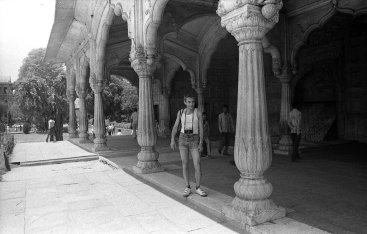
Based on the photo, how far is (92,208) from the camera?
Answer: 463 centimetres

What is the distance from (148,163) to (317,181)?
3.63 m

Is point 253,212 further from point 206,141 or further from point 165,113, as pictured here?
point 165,113

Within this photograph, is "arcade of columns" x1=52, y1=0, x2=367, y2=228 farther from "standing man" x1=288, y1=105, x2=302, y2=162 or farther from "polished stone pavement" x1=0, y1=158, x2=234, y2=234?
"standing man" x1=288, y1=105, x2=302, y2=162

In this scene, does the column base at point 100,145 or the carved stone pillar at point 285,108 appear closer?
the carved stone pillar at point 285,108

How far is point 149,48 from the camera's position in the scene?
6938mm

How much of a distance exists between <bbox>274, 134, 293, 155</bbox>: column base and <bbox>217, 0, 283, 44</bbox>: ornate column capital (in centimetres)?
601

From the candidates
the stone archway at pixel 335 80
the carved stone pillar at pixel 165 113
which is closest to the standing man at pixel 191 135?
the stone archway at pixel 335 80

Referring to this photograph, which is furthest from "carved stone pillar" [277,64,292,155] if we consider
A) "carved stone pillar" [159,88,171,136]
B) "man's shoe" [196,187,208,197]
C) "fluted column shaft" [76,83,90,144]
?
"fluted column shaft" [76,83,90,144]

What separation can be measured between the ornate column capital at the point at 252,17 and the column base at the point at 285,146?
601 centimetres

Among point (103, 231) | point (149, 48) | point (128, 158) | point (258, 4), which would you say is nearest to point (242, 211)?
point (103, 231)

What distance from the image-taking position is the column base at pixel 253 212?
3.56 metres

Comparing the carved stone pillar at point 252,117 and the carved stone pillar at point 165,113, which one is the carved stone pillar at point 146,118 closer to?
the carved stone pillar at point 252,117

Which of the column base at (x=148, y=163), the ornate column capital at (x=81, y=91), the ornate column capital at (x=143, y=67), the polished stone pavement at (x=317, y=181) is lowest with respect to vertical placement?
the polished stone pavement at (x=317, y=181)

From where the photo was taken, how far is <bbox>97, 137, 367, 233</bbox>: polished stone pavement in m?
3.82
